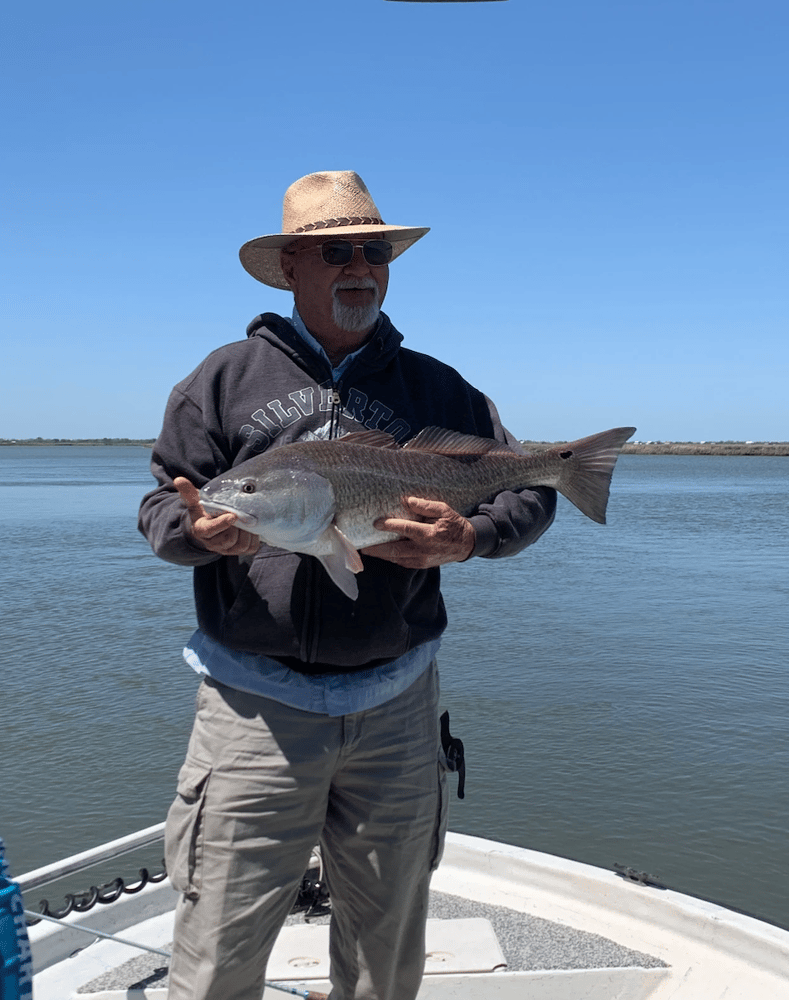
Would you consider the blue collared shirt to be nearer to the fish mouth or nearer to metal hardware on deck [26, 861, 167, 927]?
the fish mouth

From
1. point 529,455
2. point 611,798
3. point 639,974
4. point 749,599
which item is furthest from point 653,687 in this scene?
point 529,455

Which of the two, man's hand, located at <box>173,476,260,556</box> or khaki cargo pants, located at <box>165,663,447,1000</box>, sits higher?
man's hand, located at <box>173,476,260,556</box>

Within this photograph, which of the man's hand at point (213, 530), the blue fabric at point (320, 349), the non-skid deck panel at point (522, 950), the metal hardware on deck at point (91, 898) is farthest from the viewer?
the metal hardware on deck at point (91, 898)

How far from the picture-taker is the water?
27.4ft

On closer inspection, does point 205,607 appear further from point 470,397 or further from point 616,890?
point 616,890

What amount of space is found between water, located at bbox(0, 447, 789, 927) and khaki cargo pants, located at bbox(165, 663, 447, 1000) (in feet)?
16.3

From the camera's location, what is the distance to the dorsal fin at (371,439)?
2.94 meters

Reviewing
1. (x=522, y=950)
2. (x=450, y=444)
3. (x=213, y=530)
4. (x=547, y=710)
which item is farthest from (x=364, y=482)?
(x=547, y=710)

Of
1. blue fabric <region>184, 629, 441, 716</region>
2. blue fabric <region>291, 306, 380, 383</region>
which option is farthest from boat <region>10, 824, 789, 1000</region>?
blue fabric <region>291, 306, 380, 383</region>

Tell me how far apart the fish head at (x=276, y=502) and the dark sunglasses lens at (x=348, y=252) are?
0.80m

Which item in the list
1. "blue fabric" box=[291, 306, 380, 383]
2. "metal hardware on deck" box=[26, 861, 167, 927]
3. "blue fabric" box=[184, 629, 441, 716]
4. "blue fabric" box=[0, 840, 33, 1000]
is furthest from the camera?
"metal hardware on deck" box=[26, 861, 167, 927]

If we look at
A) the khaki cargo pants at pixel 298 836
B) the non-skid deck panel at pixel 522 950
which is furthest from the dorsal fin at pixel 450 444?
the non-skid deck panel at pixel 522 950

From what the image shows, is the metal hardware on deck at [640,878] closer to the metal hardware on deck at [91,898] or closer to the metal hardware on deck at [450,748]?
the metal hardware on deck at [450,748]

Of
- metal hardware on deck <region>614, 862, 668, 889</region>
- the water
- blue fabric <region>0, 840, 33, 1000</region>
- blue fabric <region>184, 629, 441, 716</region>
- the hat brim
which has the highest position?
the hat brim
